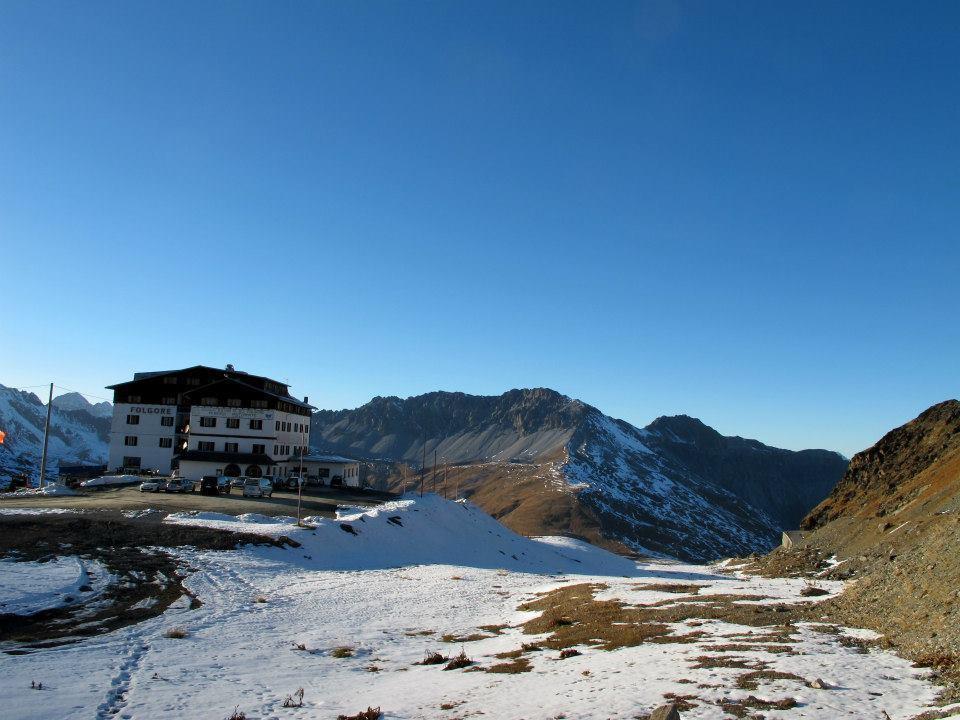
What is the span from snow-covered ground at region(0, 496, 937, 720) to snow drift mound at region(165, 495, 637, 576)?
969cm

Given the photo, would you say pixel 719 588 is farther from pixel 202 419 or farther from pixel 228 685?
pixel 202 419

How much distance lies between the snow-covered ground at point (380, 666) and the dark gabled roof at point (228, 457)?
52.7 metres

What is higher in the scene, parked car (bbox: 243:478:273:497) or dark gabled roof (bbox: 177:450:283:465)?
dark gabled roof (bbox: 177:450:283:465)

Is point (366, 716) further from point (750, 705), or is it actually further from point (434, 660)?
point (750, 705)

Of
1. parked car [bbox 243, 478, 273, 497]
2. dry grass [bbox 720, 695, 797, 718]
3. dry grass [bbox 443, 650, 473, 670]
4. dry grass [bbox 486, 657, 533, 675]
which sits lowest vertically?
dry grass [bbox 443, 650, 473, 670]

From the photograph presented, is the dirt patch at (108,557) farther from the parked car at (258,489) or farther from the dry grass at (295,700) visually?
the parked car at (258,489)

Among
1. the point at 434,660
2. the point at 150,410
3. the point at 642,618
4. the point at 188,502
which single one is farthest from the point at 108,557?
the point at 150,410

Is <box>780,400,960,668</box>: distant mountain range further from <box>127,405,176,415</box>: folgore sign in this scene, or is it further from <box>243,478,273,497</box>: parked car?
<box>127,405,176,415</box>: folgore sign

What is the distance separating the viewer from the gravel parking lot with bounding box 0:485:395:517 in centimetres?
Answer: 5791

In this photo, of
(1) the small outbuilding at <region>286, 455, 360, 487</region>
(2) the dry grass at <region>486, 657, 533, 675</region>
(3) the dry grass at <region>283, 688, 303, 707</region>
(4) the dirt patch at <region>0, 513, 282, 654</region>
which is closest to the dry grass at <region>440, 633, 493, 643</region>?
(2) the dry grass at <region>486, 657, 533, 675</region>

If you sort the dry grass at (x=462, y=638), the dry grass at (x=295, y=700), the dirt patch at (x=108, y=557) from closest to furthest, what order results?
the dry grass at (x=295, y=700), the dirt patch at (x=108, y=557), the dry grass at (x=462, y=638)

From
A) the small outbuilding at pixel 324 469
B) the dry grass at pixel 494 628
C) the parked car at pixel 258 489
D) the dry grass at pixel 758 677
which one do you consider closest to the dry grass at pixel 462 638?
the dry grass at pixel 494 628

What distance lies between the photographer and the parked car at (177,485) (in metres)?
71.5

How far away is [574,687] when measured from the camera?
56.1 ft
